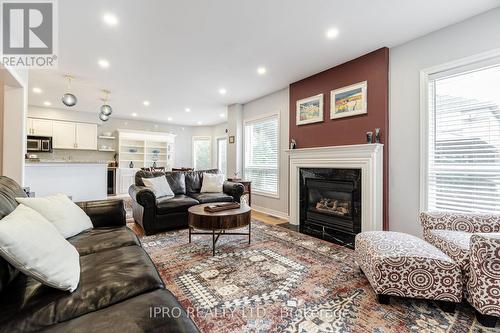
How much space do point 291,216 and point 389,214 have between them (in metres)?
1.61

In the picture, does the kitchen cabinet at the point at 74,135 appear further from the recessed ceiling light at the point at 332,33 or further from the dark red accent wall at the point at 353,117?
the recessed ceiling light at the point at 332,33

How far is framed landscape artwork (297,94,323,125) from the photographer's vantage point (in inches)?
154

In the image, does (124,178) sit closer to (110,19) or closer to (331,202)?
(110,19)

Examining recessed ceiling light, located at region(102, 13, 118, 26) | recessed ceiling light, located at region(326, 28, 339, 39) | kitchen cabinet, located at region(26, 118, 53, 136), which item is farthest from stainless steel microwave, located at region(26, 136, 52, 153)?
recessed ceiling light, located at region(326, 28, 339, 39)

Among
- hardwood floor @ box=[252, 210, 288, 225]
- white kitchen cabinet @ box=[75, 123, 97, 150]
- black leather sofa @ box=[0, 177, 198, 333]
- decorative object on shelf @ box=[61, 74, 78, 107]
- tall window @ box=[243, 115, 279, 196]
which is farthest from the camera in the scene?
white kitchen cabinet @ box=[75, 123, 97, 150]

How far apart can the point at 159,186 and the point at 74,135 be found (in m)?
4.91

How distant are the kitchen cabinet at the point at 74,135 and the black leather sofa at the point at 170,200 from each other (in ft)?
14.3

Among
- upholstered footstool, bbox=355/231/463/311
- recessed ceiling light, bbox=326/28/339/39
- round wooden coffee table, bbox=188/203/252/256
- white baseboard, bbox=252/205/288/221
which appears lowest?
white baseboard, bbox=252/205/288/221

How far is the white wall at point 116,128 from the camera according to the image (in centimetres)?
667

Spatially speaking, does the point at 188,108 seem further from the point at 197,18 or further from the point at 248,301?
the point at 248,301

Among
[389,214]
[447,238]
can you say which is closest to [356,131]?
[389,214]

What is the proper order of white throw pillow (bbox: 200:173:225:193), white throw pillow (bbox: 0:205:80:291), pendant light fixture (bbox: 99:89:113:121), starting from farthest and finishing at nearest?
pendant light fixture (bbox: 99:89:113:121) < white throw pillow (bbox: 200:173:225:193) < white throw pillow (bbox: 0:205:80:291)

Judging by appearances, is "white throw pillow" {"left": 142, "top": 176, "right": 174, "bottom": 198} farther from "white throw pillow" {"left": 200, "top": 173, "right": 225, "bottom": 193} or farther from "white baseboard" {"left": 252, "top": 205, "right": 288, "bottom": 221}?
"white baseboard" {"left": 252, "top": 205, "right": 288, "bottom": 221}

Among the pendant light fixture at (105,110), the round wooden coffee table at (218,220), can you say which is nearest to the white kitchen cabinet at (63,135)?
the pendant light fixture at (105,110)
